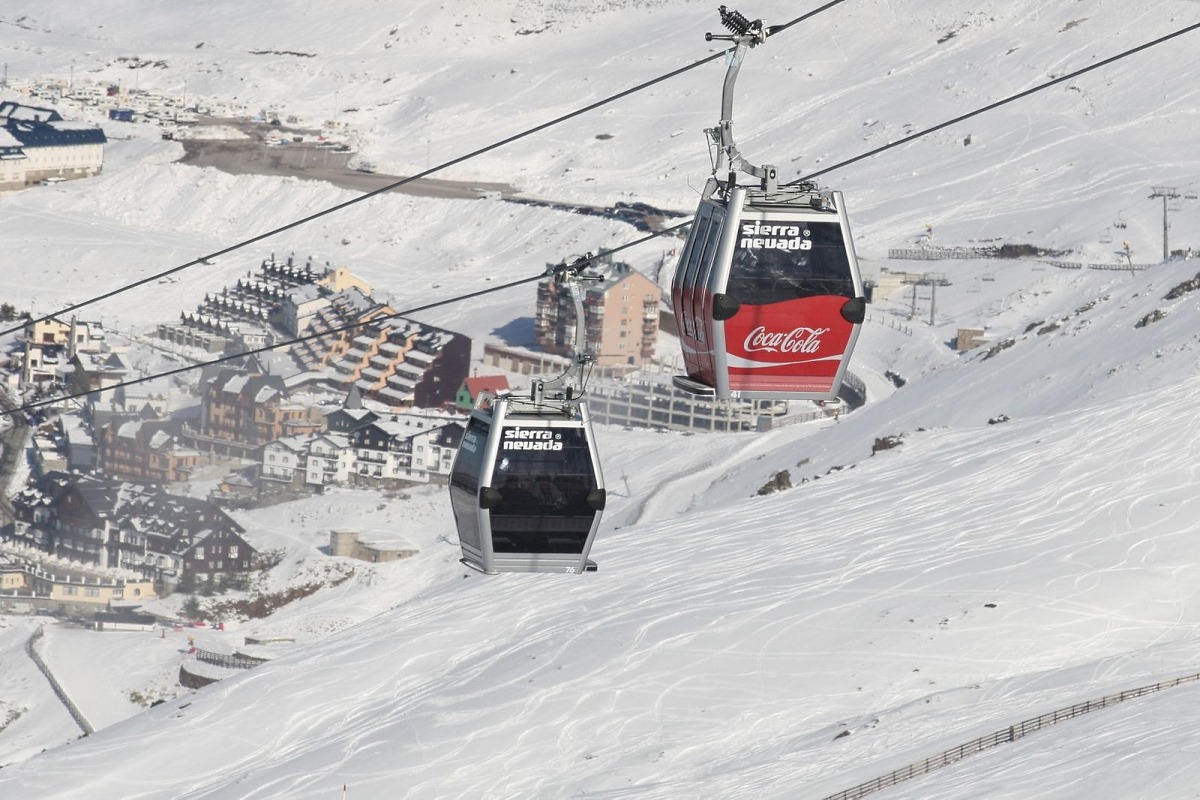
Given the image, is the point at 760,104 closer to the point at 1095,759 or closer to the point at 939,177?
the point at 939,177

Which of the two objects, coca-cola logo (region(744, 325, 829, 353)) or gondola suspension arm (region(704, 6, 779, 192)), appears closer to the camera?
gondola suspension arm (region(704, 6, 779, 192))

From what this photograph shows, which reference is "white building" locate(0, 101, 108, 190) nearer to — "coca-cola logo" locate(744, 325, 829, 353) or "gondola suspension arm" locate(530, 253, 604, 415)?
"gondola suspension arm" locate(530, 253, 604, 415)

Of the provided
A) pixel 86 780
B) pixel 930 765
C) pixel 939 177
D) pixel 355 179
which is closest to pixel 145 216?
pixel 355 179

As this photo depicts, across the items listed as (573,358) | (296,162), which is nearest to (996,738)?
(573,358)

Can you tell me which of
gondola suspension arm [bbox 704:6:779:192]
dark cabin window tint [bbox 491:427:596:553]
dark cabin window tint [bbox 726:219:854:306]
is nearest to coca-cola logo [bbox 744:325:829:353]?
dark cabin window tint [bbox 726:219:854:306]

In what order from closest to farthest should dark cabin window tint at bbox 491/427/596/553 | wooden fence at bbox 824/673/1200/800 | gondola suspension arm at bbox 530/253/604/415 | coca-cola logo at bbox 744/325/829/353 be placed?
coca-cola logo at bbox 744/325/829/353
gondola suspension arm at bbox 530/253/604/415
dark cabin window tint at bbox 491/427/596/553
wooden fence at bbox 824/673/1200/800

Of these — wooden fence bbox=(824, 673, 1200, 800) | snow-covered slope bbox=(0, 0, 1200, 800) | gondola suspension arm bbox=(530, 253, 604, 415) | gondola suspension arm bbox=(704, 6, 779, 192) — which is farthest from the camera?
snow-covered slope bbox=(0, 0, 1200, 800)
